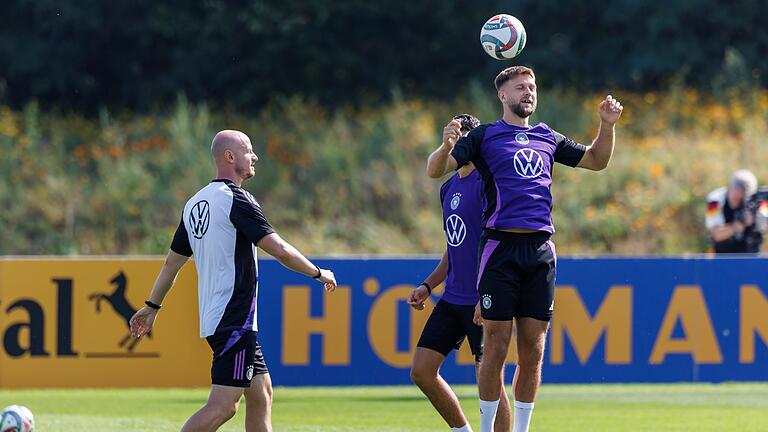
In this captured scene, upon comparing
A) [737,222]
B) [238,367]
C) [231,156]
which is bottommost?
[238,367]

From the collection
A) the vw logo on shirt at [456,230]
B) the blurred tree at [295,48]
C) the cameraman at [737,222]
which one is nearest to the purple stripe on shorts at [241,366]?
the vw logo on shirt at [456,230]

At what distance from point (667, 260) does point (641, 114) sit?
1267 centimetres

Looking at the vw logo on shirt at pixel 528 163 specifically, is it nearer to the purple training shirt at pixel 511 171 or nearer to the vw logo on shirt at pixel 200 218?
the purple training shirt at pixel 511 171

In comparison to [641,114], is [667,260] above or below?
below

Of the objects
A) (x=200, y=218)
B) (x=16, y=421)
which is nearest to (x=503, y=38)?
(x=200, y=218)

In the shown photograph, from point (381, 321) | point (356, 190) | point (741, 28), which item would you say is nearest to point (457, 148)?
point (381, 321)

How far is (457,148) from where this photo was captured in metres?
7.60

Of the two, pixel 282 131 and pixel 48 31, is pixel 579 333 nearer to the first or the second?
pixel 282 131

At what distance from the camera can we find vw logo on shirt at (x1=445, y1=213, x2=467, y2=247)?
8297 millimetres

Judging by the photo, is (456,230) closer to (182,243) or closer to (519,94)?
(519,94)

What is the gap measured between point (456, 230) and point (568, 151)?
0.86m

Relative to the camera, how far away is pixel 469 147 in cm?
766

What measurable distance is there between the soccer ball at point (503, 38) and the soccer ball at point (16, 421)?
358 cm

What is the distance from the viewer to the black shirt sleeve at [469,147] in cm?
758
